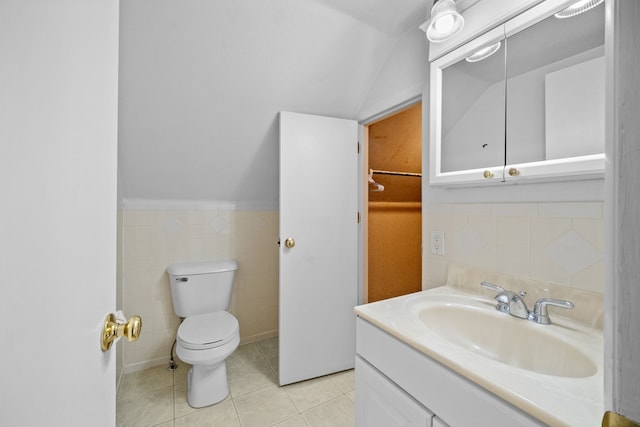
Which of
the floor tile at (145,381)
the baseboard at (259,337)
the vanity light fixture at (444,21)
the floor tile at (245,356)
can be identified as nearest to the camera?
the vanity light fixture at (444,21)

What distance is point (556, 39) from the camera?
91 centimetres

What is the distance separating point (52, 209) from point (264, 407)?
178 centimetres

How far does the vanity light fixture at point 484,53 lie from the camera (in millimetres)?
1063

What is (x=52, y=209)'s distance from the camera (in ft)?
1.01

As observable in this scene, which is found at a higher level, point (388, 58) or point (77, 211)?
point (388, 58)

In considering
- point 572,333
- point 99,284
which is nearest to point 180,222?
point 99,284

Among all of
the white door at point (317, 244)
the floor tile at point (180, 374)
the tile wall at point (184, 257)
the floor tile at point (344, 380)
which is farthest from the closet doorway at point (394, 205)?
the floor tile at point (180, 374)

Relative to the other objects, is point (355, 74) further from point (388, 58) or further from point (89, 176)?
point (89, 176)

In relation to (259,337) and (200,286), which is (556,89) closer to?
(200,286)

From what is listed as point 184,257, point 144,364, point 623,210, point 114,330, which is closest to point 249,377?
point 144,364

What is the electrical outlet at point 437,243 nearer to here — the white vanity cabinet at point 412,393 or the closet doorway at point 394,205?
the white vanity cabinet at point 412,393

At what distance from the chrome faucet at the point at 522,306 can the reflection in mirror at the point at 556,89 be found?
479 millimetres

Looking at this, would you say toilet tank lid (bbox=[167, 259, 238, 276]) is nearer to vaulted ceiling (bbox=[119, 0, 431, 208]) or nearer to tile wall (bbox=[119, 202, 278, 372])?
tile wall (bbox=[119, 202, 278, 372])

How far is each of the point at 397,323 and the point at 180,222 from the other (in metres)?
1.88
